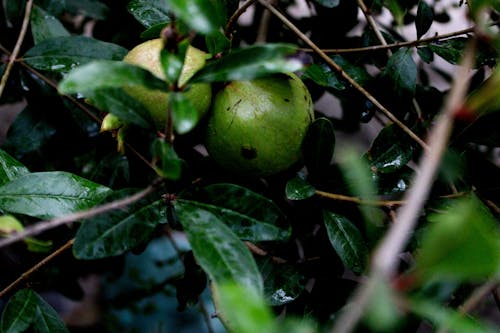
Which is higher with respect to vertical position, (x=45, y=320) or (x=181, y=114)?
(x=181, y=114)

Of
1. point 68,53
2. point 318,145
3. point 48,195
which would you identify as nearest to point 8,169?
point 48,195

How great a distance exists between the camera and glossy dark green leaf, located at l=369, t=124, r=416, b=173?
29.9 inches

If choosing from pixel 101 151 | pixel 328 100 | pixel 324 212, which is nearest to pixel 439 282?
A: pixel 324 212

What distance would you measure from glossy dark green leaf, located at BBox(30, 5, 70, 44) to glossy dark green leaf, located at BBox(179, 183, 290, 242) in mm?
527

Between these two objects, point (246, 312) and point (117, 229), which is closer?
point (246, 312)

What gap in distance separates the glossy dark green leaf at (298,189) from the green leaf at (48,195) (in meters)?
0.24

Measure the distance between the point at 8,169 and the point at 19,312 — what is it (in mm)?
193

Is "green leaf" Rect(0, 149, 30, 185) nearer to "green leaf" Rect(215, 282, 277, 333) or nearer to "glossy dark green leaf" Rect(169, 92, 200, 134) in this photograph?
"glossy dark green leaf" Rect(169, 92, 200, 134)

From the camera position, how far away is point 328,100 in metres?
2.04

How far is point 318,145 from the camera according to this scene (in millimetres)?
719

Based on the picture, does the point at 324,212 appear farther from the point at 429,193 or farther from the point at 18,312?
the point at 18,312

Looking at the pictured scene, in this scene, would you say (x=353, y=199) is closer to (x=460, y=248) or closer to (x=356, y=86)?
(x=356, y=86)

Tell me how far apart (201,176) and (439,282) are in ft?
1.70

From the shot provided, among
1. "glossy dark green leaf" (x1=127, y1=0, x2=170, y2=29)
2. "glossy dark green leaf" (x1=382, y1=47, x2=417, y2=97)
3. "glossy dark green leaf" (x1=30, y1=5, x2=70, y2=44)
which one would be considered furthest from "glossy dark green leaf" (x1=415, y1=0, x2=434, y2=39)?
"glossy dark green leaf" (x1=30, y1=5, x2=70, y2=44)
